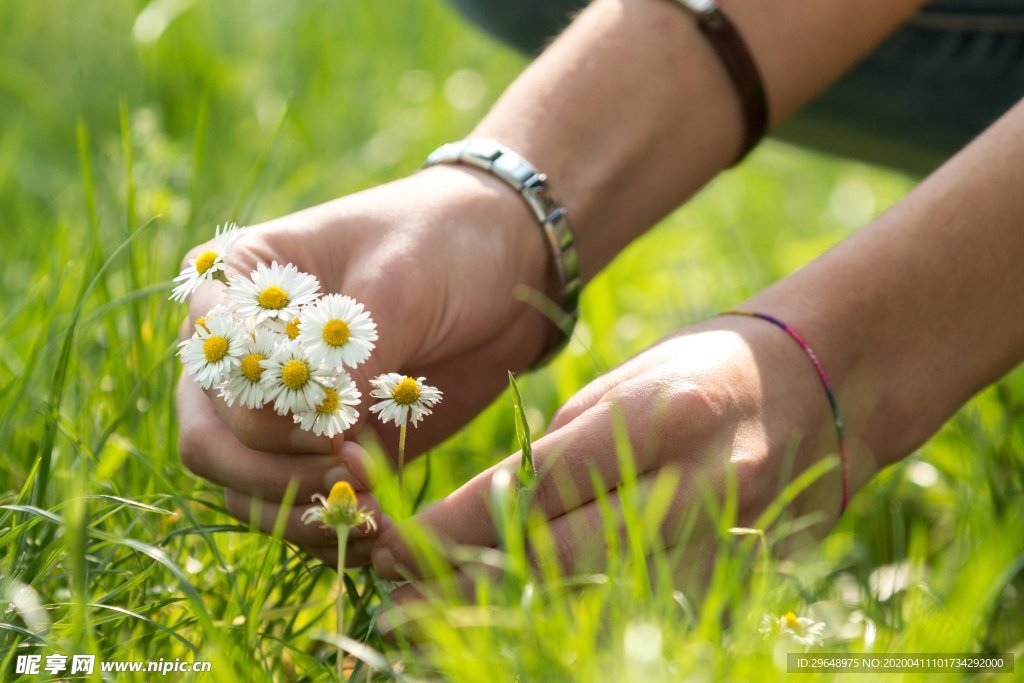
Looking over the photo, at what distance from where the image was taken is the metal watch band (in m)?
1.17

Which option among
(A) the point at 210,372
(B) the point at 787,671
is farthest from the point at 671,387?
(A) the point at 210,372

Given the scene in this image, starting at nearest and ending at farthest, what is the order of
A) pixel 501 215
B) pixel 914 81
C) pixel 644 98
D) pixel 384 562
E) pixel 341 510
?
1. pixel 341 510
2. pixel 384 562
3. pixel 501 215
4. pixel 644 98
5. pixel 914 81

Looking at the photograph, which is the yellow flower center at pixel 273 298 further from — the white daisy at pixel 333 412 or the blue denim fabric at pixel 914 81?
the blue denim fabric at pixel 914 81

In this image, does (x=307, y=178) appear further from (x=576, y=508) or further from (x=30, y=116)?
(x=576, y=508)

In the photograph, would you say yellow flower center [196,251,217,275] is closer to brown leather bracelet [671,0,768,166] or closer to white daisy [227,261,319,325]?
white daisy [227,261,319,325]

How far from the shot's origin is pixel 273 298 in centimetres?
83

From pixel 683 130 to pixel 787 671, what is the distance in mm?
741

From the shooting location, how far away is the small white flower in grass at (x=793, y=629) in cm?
78

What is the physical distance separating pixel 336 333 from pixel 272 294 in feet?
0.20

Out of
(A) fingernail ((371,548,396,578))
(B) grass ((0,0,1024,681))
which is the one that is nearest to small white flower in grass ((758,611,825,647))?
(B) grass ((0,0,1024,681))

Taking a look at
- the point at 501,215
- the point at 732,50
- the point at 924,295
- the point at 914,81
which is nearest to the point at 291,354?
the point at 501,215

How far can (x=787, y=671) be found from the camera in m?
0.75

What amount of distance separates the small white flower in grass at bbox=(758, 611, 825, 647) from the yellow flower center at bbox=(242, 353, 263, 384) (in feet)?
1.39

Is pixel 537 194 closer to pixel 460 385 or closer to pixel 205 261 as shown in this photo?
pixel 460 385
